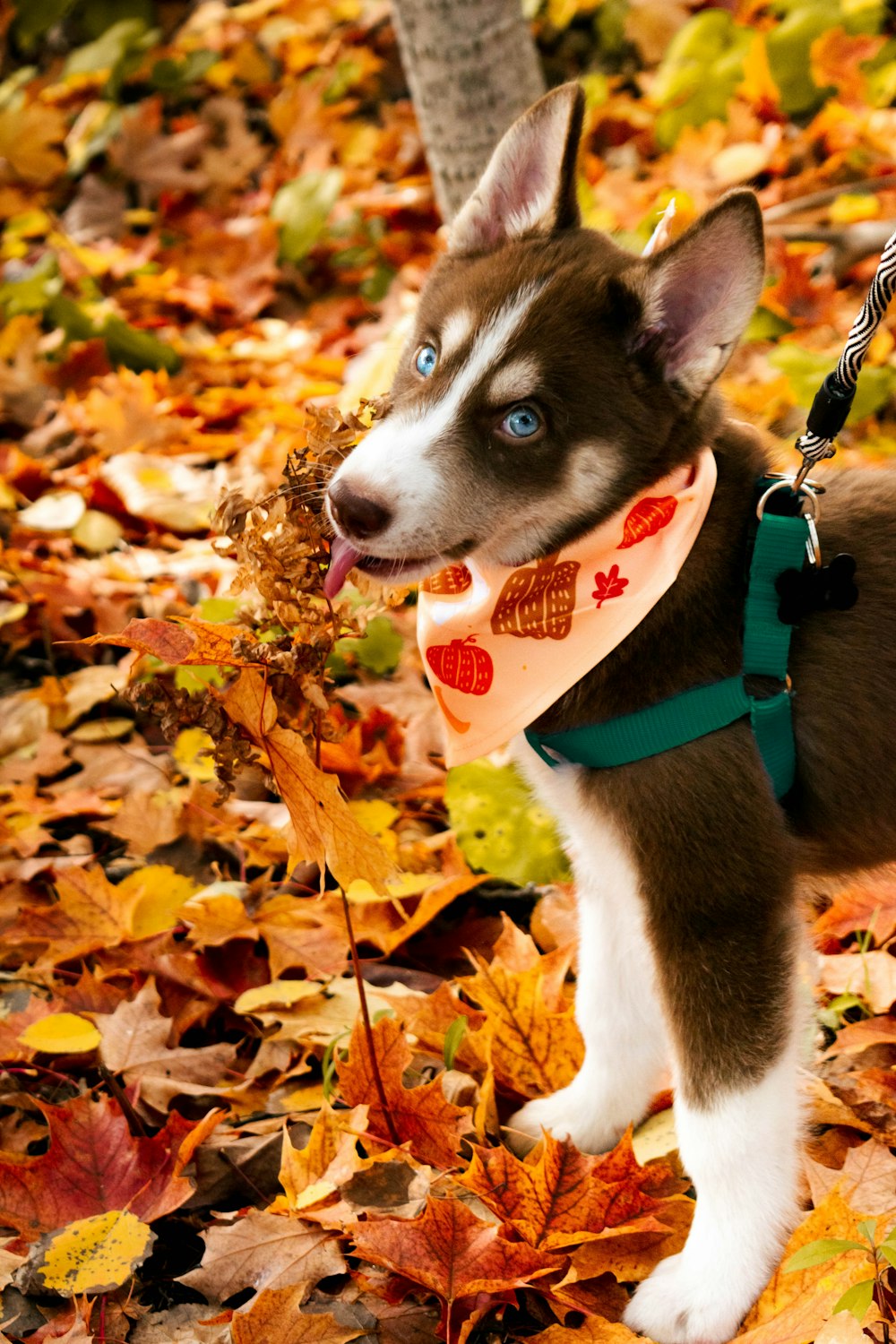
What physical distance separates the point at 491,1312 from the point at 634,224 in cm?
475

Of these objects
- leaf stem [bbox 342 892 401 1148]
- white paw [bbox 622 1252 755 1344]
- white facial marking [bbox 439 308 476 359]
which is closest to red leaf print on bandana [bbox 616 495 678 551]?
white facial marking [bbox 439 308 476 359]

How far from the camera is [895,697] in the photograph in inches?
95.3

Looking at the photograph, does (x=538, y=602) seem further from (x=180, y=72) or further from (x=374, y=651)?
(x=180, y=72)

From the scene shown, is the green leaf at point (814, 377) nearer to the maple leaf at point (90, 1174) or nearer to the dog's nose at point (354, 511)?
the dog's nose at point (354, 511)

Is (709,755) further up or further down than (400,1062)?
further up

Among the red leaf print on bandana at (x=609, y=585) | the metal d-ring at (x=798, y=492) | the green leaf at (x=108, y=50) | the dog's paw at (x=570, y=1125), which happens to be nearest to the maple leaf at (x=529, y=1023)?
the dog's paw at (x=570, y=1125)

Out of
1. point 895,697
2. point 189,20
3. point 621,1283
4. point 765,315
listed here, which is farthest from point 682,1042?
point 189,20

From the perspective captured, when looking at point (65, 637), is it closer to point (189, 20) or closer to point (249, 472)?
point (249, 472)

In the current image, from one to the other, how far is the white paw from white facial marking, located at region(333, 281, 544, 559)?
147 centimetres

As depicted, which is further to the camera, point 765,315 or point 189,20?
point 189,20

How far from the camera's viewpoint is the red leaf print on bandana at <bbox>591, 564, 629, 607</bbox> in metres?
2.45

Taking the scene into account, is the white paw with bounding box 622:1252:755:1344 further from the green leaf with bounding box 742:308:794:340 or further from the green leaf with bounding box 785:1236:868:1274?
the green leaf with bounding box 742:308:794:340

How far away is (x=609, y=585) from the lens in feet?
8.09

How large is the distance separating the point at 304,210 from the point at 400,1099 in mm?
5501
